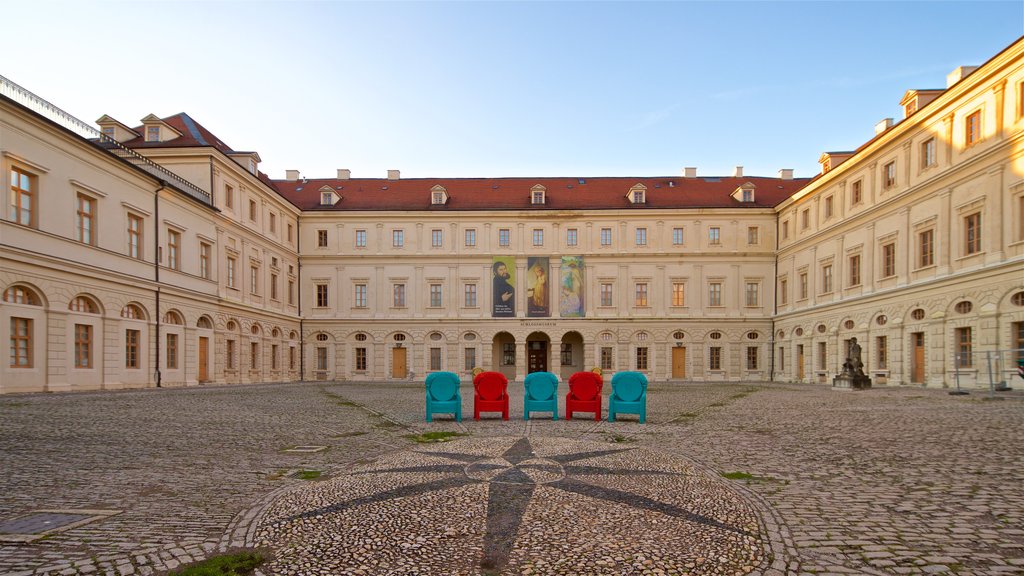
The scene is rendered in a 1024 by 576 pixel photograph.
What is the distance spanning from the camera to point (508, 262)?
42750 millimetres

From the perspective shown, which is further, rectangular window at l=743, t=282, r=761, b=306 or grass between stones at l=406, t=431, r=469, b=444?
rectangular window at l=743, t=282, r=761, b=306

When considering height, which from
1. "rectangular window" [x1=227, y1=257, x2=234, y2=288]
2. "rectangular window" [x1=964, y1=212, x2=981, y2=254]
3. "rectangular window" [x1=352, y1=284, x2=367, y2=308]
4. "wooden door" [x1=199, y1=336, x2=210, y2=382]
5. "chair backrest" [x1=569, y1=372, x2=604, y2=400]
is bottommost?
Answer: "wooden door" [x1=199, y1=336, x2=210, y2=382]

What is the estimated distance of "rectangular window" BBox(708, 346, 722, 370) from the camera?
42.1m

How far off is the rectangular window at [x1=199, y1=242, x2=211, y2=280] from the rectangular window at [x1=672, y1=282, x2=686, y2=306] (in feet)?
97.1

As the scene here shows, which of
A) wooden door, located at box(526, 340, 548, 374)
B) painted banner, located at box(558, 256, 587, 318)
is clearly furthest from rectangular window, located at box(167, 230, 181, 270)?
wooden door, located at box(526, 340, 548, 374)

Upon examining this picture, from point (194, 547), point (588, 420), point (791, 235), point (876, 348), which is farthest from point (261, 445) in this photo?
point (791, 235)

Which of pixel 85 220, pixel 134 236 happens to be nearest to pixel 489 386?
pixel 85 220

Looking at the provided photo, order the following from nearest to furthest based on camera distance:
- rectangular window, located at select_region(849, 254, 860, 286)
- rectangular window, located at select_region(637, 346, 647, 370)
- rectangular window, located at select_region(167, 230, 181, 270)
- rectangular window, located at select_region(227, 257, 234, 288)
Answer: rectangular window, located at select_region(167, 230, 181, 270) < rectangular window, located at select_region(849, 254, 860, 286) < rectangular window, located at select_region(227, 257, 234, 288) < rectangular window, located at select_region(637, 346, 647, 370)

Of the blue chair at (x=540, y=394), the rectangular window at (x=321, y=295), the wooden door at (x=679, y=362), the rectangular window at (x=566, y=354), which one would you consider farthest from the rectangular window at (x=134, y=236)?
the wooden door at (x=679, y=362)

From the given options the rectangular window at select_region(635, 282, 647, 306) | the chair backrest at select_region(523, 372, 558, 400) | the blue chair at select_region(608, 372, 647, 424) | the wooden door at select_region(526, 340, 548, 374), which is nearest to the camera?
the blue chair at select_region(608, 372, 647, 424)

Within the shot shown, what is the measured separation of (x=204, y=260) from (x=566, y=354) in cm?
2509

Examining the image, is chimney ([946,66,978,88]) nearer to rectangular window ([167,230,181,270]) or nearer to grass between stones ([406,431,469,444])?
grass between stones ([406,431,469,444])

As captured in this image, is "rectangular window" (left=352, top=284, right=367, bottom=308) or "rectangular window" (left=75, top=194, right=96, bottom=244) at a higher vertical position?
"rectangular window" (left=75, top=194, right=96, bottom=244)

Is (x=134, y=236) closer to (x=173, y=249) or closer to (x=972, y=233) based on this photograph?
(x=173, y=249)
